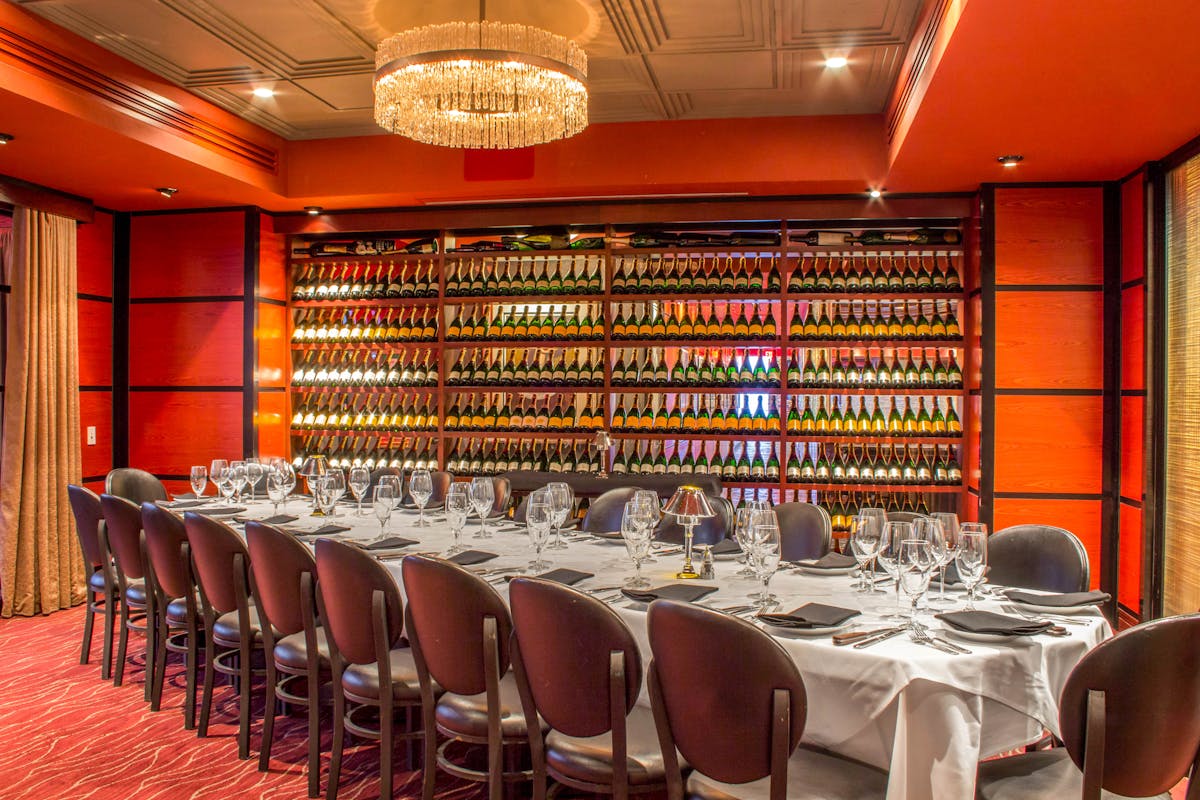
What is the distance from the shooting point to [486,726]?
240 cm

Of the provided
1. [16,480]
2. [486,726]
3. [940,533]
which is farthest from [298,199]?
[940,533]

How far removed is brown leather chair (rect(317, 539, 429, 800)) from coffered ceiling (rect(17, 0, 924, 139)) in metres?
2.64

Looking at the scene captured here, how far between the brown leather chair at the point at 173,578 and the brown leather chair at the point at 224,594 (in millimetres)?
60

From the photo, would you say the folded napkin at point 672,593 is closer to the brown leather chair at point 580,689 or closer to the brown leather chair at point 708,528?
the brown leather chair at point 580,689

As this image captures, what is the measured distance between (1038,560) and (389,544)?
232cm

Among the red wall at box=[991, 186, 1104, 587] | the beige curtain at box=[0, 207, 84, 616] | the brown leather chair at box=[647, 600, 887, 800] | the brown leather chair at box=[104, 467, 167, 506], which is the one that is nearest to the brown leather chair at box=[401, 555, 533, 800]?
the brown leather chair at box=[647, 600, 887, 800]

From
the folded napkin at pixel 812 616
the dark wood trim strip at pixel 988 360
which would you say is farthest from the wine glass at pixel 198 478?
the dark wood trim strip at pixel 988 360

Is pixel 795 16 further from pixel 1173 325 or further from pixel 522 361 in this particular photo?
pixel 522 361

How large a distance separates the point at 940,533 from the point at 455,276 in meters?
4.88

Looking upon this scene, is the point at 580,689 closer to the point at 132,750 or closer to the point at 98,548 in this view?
the point at 132,750

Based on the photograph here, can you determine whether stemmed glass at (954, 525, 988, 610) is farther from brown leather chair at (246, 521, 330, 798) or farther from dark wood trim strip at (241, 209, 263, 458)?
dark wood trim strip at (241, 209, 263, 458)

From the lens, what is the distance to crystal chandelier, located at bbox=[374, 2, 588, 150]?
3344 millimetres

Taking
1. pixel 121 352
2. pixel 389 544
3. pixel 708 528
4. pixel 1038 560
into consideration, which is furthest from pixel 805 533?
pixel 121 352

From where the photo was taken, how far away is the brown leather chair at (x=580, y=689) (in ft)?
6.36
